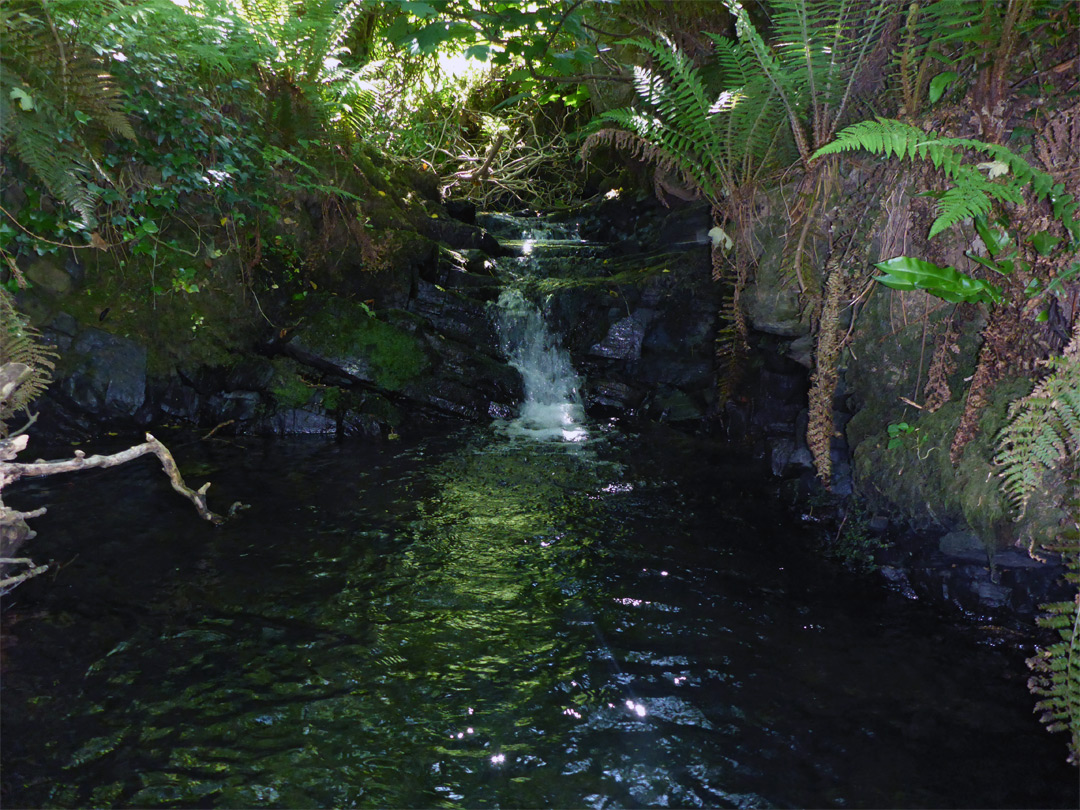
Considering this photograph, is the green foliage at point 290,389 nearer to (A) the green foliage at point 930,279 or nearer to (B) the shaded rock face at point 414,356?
(B) the shaded rock face at point 414,356

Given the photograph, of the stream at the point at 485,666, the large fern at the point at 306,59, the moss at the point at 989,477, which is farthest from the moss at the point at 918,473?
the large fern at the point at 306,59

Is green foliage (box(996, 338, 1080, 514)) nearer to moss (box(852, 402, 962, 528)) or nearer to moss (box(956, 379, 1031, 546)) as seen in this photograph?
moss (box(956, 379, 1031, 546))

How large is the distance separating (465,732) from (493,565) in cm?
138

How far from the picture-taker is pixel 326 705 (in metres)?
2.54

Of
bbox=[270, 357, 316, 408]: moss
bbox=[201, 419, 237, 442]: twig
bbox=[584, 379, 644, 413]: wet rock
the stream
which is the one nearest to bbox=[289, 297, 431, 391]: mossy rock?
bbox=[270, 357, 316, 408]: moss

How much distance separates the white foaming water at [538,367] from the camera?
738 cm

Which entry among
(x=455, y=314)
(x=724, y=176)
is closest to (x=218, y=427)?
(x=455, y=314)

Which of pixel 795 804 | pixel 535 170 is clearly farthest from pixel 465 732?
pixel 535 170

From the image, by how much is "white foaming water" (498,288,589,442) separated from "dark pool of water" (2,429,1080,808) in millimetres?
2783

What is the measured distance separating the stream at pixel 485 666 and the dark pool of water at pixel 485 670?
1 cm

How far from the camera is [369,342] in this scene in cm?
720

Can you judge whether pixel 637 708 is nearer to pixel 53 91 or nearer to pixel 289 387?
pixel 289 387

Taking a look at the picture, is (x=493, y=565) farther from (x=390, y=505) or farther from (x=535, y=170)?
(x=535, y=170)

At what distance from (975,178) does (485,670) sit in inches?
121
